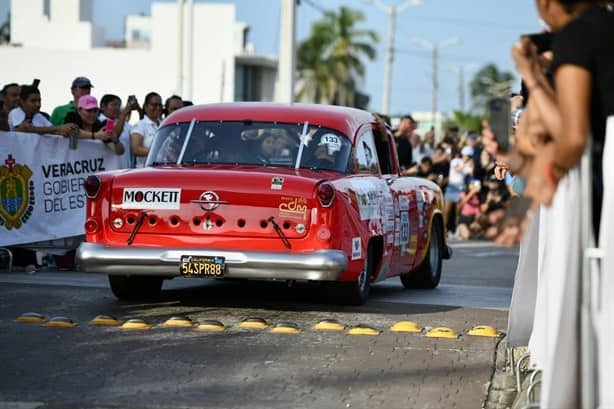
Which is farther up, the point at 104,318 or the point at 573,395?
the point at 573,395

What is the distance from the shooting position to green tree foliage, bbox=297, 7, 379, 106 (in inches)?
3986

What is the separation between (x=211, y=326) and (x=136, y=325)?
549mm

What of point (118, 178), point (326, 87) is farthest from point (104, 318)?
point (326, 87)

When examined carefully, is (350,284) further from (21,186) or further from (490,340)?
(21,186)

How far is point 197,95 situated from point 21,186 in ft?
206

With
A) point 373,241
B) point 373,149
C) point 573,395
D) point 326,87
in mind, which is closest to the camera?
point 573,395

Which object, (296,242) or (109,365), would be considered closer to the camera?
(109,365)

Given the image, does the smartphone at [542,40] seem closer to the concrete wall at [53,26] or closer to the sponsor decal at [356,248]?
the sponsor decal at [356,248]

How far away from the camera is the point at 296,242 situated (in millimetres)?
10828

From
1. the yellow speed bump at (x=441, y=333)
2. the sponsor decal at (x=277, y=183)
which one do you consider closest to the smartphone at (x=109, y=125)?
the sponsor decal at (x=277, y=183)

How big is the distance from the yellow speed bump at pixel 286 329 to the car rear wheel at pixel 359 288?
4.48 feet

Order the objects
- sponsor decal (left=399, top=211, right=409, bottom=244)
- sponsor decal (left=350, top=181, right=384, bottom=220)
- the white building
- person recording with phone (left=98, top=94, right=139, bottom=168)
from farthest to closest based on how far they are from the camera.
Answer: the white building
person recording with phone (left=98, top=94, right=139, bottom=168)
sponsor decal (left=399, top=211, right=409, bottom=244)
sponsor decal (left=350, top=181, right=384, bottom=220)

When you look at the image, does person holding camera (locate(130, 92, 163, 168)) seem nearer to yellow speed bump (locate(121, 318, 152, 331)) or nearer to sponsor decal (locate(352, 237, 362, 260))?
sponsor decal (locate(352, 237, 362, 260))

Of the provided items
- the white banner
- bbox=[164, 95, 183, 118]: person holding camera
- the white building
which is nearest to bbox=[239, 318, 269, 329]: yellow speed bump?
the white banner
